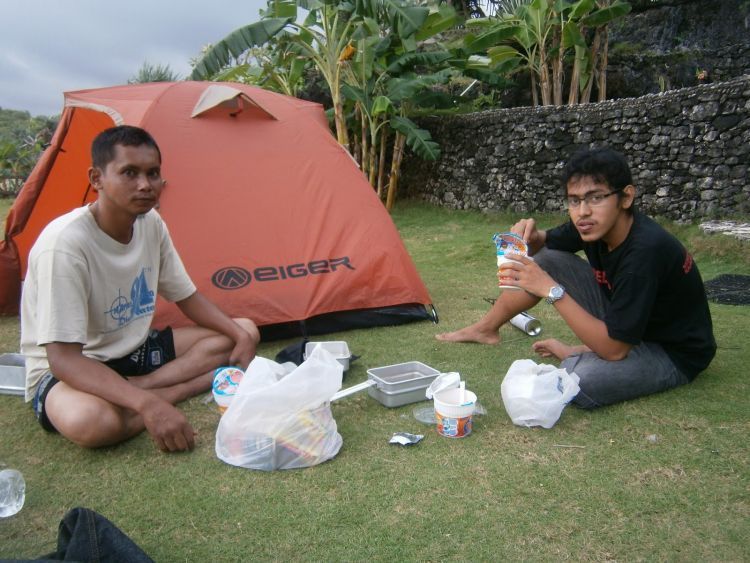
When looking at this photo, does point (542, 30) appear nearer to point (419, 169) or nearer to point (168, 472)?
point (419, 169)

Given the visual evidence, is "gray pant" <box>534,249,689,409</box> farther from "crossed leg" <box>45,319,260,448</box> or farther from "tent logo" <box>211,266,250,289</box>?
"tent logo" <box>211,266,250,289</box>

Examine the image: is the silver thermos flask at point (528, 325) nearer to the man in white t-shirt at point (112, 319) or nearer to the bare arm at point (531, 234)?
the bare arm at point (531, 234)

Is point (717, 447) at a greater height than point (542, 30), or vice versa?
point (542, 30)

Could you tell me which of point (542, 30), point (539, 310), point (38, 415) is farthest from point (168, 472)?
point (542, 30)

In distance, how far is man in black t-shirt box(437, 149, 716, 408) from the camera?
2.42 metres

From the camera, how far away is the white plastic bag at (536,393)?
2.46 metres

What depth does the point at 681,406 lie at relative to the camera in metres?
2.62

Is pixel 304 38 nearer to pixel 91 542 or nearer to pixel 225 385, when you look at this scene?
pixel 225 385

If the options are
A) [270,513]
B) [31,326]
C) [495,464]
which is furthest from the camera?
[31,326]

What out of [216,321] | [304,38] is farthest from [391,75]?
[216,321]

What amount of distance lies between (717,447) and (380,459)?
1.28 metres

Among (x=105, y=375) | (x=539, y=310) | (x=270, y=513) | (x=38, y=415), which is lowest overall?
(x=539, y=310)

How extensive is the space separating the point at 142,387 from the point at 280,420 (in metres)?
0.88

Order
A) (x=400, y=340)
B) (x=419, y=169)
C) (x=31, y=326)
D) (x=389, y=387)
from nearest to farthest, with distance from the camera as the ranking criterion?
(x=31, y=326) < (x=389, y=387) < (x=400, y=340) < (x=419, y=169)
